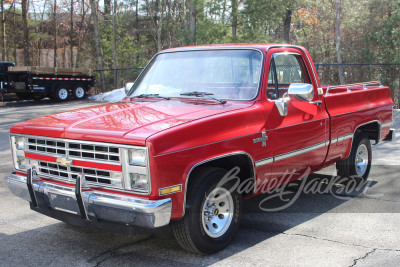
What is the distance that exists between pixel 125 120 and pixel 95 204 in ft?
2.73

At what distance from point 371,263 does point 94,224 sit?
246 cm

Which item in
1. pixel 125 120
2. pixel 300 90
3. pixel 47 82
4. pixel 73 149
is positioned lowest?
pixel 73 149

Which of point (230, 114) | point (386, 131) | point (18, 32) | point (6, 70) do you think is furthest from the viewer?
point (18, 32)

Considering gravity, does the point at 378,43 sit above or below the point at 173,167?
above

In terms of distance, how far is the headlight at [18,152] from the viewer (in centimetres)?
435

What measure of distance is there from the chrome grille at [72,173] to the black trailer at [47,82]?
58.7ft

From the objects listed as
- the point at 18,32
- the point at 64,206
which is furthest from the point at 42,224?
the point at 18,32

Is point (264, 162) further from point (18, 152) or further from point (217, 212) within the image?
point (18, 152)

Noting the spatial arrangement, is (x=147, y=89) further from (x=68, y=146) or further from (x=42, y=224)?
(x=42, y=224)

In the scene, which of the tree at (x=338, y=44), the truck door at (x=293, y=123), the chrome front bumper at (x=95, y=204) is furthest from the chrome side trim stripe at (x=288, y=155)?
the tree at (x=338, y=44)

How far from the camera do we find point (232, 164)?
434 centimetres

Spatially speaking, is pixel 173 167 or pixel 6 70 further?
pixel 6 70

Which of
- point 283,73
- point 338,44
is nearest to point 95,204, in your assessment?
point 283,73

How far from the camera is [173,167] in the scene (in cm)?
354
